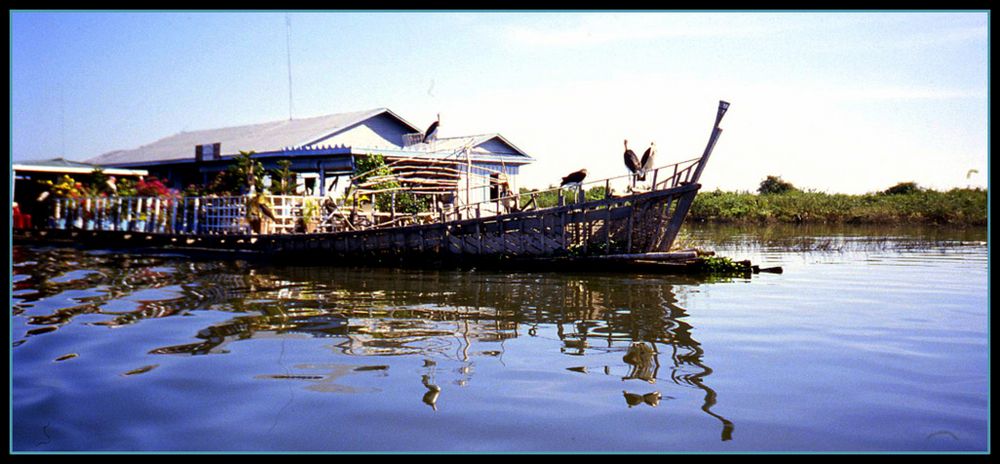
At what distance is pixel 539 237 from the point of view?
1645 cm

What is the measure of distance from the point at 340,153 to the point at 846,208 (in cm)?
2435

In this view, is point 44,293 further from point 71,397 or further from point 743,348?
→ point 743,348

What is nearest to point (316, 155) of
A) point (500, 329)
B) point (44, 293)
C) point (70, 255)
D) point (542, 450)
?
point (70, 255)

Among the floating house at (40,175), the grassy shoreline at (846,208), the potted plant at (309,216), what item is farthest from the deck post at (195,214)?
the grassy shoreline at (846,208)

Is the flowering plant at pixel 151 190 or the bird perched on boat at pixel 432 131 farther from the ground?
the bird perched on boat at pixel 432 131

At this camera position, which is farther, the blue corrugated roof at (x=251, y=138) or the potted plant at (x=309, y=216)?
the blue corrugated roof at (x=251, y=138)

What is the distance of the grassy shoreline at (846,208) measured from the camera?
3341 cm

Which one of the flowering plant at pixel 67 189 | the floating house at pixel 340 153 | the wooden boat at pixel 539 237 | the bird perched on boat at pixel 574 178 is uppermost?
the floating house at pixel 340 153

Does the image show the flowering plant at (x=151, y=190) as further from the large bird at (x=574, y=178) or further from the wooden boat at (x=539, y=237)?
the large bird at (x=574, y=178)

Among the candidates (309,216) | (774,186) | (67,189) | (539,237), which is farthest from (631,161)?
(774,186)

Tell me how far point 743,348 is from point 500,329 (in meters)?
2.80

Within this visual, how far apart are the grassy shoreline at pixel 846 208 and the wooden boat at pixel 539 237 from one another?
2262 centimetres

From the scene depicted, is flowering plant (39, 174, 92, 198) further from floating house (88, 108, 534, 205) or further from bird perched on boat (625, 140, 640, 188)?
bird perched on boat (625, 140, 640, 188)
